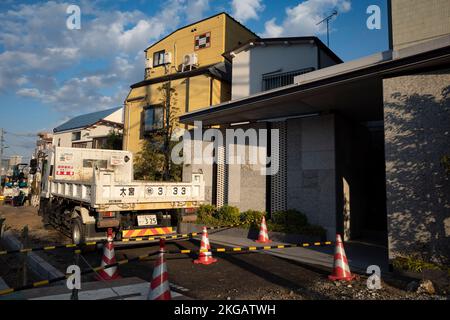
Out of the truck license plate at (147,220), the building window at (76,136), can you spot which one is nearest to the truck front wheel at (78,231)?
the truck license plate at (147,220)

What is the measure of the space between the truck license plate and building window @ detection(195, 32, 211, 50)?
53.0 ft

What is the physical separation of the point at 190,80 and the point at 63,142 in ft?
82.9

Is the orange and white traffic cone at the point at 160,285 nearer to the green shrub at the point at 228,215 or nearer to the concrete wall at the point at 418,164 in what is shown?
the concrete wall at the point at 418,164

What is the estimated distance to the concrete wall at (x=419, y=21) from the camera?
318 inches

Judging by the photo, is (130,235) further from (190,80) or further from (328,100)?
(190,80)

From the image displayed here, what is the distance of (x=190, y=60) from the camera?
2183 centimetres

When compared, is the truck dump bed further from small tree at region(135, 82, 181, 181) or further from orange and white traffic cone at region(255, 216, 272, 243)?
small tree at region(135, 82, 181, 181)

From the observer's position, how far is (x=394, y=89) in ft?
23.5

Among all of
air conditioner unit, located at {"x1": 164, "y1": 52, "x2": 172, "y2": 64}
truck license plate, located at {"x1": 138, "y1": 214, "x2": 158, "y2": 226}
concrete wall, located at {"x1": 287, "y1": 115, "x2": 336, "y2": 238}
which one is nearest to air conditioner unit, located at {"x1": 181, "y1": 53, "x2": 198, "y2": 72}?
air conditioner unit, located at {"x1": 164, "y1": 52, "x2": 172, "y2": 64}

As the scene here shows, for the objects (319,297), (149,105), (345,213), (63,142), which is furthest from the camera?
(63,142)

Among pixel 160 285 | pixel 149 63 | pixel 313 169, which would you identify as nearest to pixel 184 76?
pixel 149 63

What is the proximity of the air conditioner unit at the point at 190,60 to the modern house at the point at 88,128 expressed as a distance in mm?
12953

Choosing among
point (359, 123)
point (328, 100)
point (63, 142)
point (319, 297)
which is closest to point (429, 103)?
point (328, 100)

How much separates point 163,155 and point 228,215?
22.7ft
